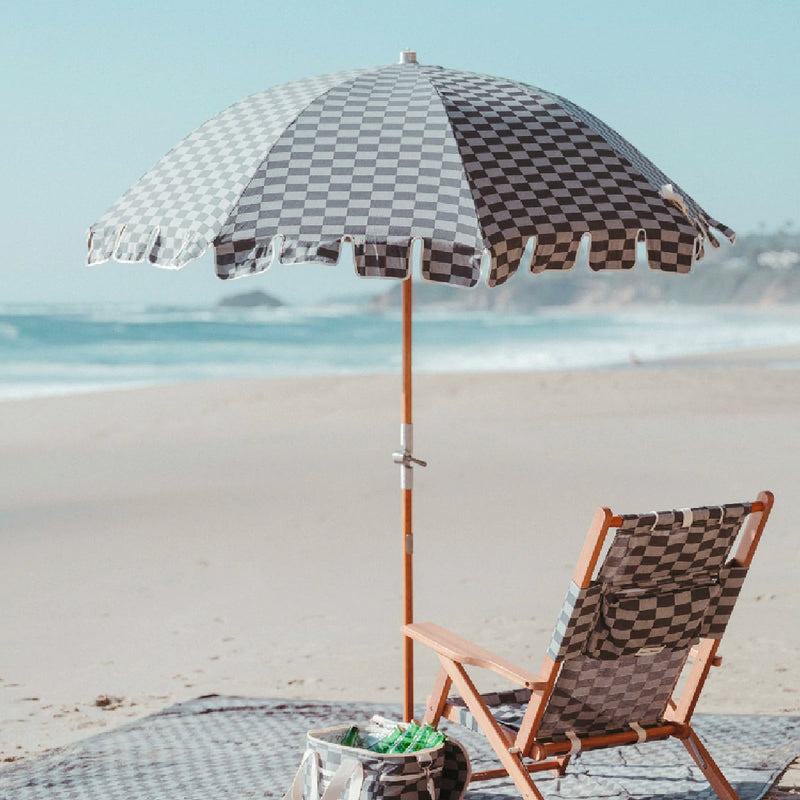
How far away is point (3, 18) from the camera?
50.9 metres

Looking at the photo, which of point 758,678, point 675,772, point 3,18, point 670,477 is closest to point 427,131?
point 675,772

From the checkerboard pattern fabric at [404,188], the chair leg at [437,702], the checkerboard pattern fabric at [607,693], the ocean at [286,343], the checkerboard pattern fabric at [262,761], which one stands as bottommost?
the ocean at [286,343]

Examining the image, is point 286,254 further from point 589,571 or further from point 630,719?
point 630,719

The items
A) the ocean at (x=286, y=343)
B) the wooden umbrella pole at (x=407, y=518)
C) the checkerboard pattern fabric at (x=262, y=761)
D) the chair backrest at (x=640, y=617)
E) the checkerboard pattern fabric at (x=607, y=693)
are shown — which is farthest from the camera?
the ocean at (x=286, y=343)

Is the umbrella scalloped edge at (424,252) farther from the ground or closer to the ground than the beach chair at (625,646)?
farther from the ground

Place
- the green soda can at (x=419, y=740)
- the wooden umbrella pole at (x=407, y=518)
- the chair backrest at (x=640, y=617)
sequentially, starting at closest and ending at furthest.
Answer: the chair backrest at (x=640, y=617), the green soda can at (x=419, y=740), the wooden umbrella pole at (x=407, y=518)

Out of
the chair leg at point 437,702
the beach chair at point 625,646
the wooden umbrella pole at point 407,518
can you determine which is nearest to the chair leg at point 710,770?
the beach chair at point 625,646

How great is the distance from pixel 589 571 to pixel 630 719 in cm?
62

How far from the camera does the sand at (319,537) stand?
5324 millimetres

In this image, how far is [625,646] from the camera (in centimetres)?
326

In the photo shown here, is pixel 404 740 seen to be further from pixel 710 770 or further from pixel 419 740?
pixel 710 770

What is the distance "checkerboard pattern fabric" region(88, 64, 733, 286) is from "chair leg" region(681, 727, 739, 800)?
52.6 inches

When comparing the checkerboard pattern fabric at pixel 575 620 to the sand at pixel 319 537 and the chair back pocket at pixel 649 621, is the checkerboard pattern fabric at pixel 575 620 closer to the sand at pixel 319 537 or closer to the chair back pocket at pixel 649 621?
the chair back pocket at pixel 649 621

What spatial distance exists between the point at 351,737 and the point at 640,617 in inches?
34.8
